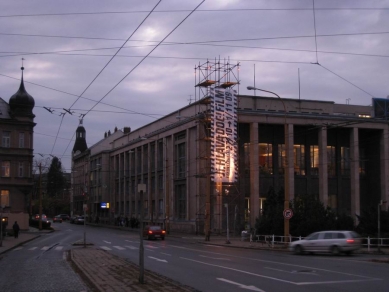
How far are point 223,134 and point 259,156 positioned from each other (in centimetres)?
686

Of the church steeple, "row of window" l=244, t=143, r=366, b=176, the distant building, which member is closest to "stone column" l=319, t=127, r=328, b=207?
"row of window" l=244, t=143, r=366, b=176

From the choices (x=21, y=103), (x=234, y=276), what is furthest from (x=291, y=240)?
(x=21, y=103)

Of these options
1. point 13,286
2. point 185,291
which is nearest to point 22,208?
point 13,286

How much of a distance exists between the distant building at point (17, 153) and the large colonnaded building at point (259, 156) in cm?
1334

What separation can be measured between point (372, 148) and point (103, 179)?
49001 mm

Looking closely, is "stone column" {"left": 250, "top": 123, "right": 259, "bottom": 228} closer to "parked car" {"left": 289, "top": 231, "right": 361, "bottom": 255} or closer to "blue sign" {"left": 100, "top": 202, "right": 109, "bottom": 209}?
"parked car" {"left": 289, "top": 231, "right": 361, "bottom": 255}

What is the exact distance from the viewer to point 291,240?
3775 cm

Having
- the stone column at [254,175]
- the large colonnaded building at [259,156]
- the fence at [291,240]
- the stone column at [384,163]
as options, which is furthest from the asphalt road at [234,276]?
the stone column at [384,163]

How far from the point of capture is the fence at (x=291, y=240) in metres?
32.5

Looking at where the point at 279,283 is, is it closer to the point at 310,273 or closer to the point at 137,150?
the point at 310,273

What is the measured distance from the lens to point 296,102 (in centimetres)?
5997

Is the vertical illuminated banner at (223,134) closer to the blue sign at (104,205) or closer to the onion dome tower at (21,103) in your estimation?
the onion dome tower at (21,103)

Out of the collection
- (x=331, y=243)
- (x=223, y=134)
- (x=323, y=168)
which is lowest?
(x=331, y=243)

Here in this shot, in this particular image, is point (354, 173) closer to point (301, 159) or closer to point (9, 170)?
point (301, 159)
